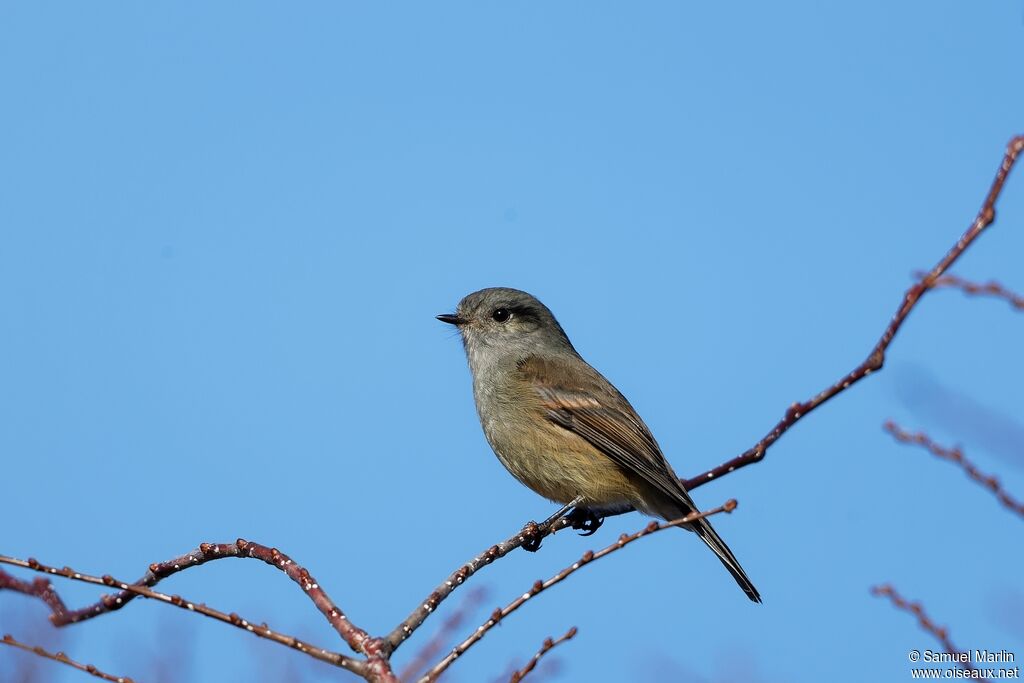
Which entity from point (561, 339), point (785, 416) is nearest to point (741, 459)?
point (785, 416)

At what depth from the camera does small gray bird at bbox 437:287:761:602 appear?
20.1 ft

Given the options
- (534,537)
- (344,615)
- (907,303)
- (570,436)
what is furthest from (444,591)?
(570,436)

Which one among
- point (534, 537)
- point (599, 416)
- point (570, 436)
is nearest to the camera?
point (534, 537)

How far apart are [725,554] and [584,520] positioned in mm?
915

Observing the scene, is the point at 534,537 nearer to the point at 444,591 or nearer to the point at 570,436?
the point at 570,436

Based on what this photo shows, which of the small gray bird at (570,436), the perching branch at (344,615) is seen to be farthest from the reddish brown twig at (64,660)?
the small gray bird at (570,436)

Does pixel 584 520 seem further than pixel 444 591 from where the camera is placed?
Yes

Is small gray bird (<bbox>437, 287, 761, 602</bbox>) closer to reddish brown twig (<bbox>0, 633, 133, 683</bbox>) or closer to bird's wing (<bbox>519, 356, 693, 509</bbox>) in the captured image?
bird's wing (<bbox>519, 356, 693, 509</bbox>)

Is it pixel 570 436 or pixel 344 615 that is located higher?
pixel 570 436

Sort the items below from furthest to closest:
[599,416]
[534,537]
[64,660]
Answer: [599,416], [534,537], [64,660]

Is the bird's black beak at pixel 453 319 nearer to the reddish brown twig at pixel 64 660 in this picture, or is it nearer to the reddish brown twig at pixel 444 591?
the reddish brown twig at pixel 444 591

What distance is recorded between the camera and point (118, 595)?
302cm

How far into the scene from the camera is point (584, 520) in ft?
20.7

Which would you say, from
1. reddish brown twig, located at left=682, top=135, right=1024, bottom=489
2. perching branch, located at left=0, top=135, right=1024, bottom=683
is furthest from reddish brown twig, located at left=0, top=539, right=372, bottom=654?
reddish brown twig, located at left=682, top=135, right=1024, bottom=489
